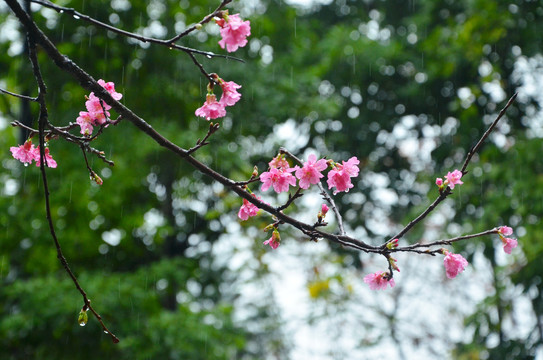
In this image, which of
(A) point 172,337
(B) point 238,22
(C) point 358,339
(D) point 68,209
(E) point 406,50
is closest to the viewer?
(B) point 238,22

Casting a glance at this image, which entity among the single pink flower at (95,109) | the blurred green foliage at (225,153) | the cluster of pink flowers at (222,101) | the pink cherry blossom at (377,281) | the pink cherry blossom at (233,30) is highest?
the blurred green foliage at (225,153)

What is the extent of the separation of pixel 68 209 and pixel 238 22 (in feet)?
15.6

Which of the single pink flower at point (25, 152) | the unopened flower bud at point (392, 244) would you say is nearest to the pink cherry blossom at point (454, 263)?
the unopened flower bud at point (392, 244)

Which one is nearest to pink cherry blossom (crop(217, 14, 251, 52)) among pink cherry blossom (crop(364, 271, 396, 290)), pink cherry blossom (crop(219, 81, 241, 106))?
pink cherry blossom (crop(219, 81, 241, 106))

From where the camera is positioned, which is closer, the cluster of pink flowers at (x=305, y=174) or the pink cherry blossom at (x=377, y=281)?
the cluster of pink flowers at (x=305, y=174)

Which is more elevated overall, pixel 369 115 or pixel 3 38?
pixel 369 115

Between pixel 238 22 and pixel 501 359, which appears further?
pixel 501 359

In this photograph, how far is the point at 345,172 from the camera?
1561 mm

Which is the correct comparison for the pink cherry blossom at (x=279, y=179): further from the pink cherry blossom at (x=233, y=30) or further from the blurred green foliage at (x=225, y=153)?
the blurred green foliage at (x=225, y=153)

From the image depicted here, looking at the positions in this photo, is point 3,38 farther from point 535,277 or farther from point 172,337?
point 535,277

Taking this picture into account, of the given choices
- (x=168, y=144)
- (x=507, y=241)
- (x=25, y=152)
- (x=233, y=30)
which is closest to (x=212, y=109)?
(x=233, y=30)

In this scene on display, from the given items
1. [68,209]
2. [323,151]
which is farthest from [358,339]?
[68,209]

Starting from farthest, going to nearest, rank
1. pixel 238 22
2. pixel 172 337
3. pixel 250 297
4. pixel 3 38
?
pixel 250 297, pixel 3 38, pixel 172 337, pixel 238 22

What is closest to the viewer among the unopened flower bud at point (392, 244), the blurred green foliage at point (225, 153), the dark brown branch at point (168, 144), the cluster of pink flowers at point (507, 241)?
the dark brown branch at point (168, 144)
